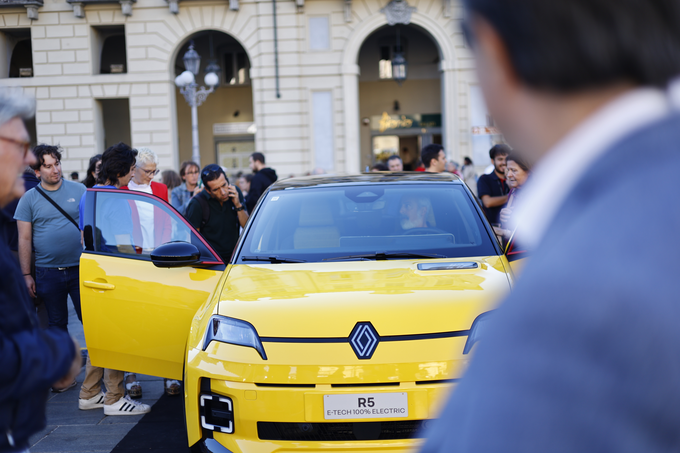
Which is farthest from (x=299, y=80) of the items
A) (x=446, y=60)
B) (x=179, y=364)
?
(x=179, y=364)

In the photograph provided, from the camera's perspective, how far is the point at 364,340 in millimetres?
2951

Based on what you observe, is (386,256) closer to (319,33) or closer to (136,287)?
(136,287)

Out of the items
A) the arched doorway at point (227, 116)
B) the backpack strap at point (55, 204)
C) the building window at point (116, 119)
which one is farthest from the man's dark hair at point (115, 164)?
the building window at point (116, 119)

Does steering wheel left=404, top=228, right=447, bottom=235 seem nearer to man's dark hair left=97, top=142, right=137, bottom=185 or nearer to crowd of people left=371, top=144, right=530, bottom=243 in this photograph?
crowd of people left=371, top=144, right=530, bottom=243

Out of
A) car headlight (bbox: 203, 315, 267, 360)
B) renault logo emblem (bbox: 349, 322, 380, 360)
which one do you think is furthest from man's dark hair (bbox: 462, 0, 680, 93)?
car headlight (bbox: 203, 315, 267, 360)

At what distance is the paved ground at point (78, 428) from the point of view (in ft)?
13.8

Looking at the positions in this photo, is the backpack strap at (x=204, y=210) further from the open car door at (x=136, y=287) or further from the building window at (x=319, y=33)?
the building window at (x=319, y=33)

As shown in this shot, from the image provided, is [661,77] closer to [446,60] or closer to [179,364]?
[179,364]

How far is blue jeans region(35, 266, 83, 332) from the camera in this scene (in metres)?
5.22

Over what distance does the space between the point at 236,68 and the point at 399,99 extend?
21.7 feet

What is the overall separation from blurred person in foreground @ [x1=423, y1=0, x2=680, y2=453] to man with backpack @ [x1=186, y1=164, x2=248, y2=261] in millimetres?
5196

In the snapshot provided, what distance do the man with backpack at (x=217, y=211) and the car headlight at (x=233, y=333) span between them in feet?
8.46

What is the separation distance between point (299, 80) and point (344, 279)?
17.5m

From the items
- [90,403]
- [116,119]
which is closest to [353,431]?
[90,403]
